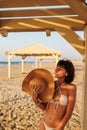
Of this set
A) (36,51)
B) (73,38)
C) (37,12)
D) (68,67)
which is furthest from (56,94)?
(36,51)

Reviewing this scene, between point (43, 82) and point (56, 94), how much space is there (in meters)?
0.18

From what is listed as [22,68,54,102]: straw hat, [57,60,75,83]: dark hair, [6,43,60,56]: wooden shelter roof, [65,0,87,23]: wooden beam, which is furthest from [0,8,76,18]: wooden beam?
[6,43,60,56]: wooden shelter roof

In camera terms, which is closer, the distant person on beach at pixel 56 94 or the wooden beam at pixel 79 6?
the distant person on beach at pixel 56 94

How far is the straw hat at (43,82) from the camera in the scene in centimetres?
286

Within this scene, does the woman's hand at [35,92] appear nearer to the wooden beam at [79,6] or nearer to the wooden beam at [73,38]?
the wooden beam at [79,6]

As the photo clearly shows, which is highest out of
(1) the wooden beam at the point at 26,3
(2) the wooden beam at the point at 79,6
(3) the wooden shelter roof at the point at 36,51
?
(1) the wooden beam at the point at 26,3

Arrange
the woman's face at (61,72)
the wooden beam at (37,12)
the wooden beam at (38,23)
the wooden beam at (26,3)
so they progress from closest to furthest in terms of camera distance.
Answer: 1. the woman's face at (61,72)
2. the wooden beam at (26,3)
3. the wooden beam at (37,12)
4. the wooden beam at (38,23)

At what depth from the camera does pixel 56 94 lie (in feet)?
9.23

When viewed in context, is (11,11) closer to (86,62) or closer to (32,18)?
(32,18)

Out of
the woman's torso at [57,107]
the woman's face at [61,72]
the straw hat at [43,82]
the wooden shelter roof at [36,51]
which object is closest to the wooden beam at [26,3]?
the straw hat at [43,82]

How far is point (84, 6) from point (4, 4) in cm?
127

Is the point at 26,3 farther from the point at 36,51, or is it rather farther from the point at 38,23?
the point at 36,51

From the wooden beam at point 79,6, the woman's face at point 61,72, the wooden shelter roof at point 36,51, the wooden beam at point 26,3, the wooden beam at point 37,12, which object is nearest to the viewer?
the woman's face at point 61,72

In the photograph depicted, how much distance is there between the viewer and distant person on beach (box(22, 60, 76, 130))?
275 centimetres
